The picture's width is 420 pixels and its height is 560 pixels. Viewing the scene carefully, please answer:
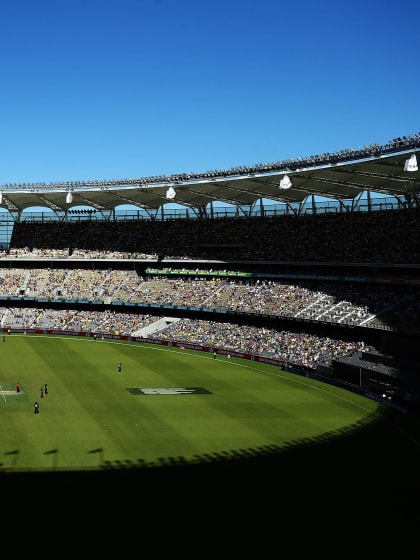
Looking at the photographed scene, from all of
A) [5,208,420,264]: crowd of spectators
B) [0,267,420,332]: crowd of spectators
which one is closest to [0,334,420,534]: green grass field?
[0,267,420,332]: crowd of spectators

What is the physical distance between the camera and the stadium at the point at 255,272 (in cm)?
4719

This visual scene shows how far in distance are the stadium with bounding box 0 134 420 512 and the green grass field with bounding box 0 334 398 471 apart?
1.89 meters

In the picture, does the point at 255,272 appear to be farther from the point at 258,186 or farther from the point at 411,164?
the point at 411,164

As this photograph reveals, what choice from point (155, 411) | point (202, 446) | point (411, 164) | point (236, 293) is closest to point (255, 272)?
point (236, 293)

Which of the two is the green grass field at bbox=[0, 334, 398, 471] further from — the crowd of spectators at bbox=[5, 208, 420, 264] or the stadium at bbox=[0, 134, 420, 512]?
the crowd of spectators at bbox=[5, 208, 420, 264]

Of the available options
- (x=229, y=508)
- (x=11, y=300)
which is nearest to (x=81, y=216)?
(x=11, y=300)

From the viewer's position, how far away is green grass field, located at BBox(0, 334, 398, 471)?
93.8ft

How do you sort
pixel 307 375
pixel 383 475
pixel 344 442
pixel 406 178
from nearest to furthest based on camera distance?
pixel 383 475 → pixel 344 442 → pixel 307 375 → pixel 406 178

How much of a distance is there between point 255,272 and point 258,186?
10719 mm

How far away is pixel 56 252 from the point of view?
84.1 m

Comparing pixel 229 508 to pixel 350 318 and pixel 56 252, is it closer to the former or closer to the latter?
pixel 350 318

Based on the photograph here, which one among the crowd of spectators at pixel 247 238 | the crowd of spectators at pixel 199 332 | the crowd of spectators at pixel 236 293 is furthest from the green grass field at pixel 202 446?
the crowd of spectators at pixel 247 238

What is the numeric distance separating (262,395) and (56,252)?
167ft

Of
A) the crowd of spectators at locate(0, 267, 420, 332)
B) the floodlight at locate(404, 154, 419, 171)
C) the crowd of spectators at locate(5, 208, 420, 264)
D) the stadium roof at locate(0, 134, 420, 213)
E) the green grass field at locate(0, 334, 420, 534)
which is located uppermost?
the stadium roof at locate(0, 134, 420, 213)
